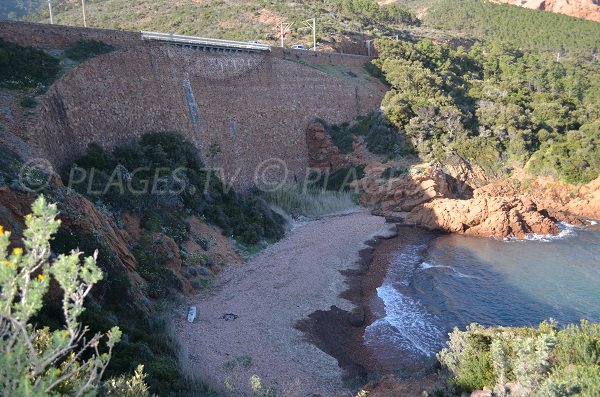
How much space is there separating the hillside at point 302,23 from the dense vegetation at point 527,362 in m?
39.2

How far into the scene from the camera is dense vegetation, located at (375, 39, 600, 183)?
3506 centimetres

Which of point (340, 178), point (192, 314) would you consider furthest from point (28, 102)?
point (340, 178)

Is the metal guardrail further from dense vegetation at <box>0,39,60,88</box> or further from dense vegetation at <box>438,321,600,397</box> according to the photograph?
dense vegetation at <box>438,321,600,397</box>

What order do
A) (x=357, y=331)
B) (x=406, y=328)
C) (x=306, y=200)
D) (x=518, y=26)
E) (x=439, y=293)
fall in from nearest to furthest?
(x=357, y=331) < (x=406, y=328) < (x=439, y=293) < (x=306, y=200) < (x=518, y=26)

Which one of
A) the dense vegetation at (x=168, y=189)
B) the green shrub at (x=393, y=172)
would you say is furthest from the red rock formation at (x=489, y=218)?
the dense vegetation at (x=168, y=189)

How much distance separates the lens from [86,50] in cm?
2192

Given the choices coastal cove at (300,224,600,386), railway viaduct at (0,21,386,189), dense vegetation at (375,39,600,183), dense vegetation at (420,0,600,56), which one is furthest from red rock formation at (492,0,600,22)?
coastal cove at (300,224,600,386)

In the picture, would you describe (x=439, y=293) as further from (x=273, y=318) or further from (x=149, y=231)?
(x=149, y=231)

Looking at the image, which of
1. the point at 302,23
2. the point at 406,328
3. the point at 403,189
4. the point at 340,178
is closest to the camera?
the point at 406,328

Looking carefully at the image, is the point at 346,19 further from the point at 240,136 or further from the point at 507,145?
the point at 240,136

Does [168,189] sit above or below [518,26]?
below

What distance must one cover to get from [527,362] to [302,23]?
153 ft

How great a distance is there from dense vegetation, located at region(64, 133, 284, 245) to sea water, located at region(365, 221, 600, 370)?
7434mm

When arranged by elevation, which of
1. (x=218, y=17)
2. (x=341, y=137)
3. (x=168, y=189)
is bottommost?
(x=341, y=137)
